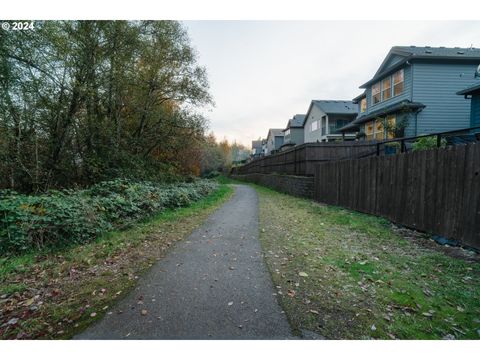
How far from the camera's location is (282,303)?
255 centimetres

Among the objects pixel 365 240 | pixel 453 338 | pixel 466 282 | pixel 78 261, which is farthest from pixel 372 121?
pixel 78 261

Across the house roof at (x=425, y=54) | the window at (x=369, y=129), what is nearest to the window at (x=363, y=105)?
the window at (x=369, y=129)

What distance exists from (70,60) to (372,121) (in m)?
19.1

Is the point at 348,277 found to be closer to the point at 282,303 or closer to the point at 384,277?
the point at 384,277

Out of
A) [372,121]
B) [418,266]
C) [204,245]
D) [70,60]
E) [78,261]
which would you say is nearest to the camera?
[418,266]

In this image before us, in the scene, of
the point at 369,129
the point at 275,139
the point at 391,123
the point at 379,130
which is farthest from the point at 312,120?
the point at 275,139

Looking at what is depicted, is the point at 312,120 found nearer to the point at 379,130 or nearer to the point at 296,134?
the point at 296,134

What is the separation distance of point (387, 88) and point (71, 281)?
20433 mm

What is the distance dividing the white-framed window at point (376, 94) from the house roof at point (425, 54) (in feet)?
2.28

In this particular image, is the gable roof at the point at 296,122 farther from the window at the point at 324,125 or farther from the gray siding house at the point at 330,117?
the window at the point at 324,125

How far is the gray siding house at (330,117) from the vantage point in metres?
27.2

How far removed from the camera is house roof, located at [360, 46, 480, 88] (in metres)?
14.2

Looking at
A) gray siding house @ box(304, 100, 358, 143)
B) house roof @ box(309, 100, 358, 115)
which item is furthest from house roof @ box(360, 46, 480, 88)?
house roof @ box(309, 100, 358, 115)

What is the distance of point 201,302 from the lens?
8.48 ft
